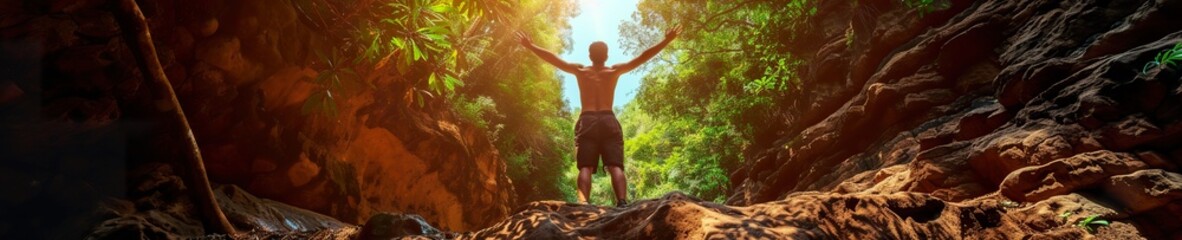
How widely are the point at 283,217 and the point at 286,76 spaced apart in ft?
6.90

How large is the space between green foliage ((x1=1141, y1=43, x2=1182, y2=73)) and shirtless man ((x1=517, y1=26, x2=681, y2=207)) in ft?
13.4

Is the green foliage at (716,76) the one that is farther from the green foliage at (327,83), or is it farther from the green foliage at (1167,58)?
the green foliage at (327,83)

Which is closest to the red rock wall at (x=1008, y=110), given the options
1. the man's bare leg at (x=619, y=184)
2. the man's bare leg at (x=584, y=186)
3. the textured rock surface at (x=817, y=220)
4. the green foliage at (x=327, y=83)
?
the textured rock surface at (x=817, y=220)

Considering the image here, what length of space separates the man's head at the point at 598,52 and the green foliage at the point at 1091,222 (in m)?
4.47

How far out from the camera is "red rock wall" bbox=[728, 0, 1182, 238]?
3242 millimetres

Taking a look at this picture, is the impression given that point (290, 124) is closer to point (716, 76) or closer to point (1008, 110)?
point (1008, 110)

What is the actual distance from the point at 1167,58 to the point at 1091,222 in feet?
4.79

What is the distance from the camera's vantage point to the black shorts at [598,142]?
580cm

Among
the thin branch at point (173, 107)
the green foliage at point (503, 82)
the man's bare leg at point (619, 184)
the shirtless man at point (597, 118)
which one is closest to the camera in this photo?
the thin branch at point (173, 107)

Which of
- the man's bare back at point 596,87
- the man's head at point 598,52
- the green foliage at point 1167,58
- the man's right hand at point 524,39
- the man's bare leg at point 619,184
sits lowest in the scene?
the man's bare leg at point 619,184

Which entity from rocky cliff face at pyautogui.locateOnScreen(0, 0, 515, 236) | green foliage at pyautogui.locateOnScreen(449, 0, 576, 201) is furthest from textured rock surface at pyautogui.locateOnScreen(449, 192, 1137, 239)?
green foliage at pyautogui.locateOnScreen(449, 0, 576, 201)

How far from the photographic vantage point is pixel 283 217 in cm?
620

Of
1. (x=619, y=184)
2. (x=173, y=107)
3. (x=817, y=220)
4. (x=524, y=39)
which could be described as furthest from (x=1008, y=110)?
(x=173, y=107)

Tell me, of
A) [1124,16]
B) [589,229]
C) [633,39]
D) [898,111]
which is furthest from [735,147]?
[589,229]
